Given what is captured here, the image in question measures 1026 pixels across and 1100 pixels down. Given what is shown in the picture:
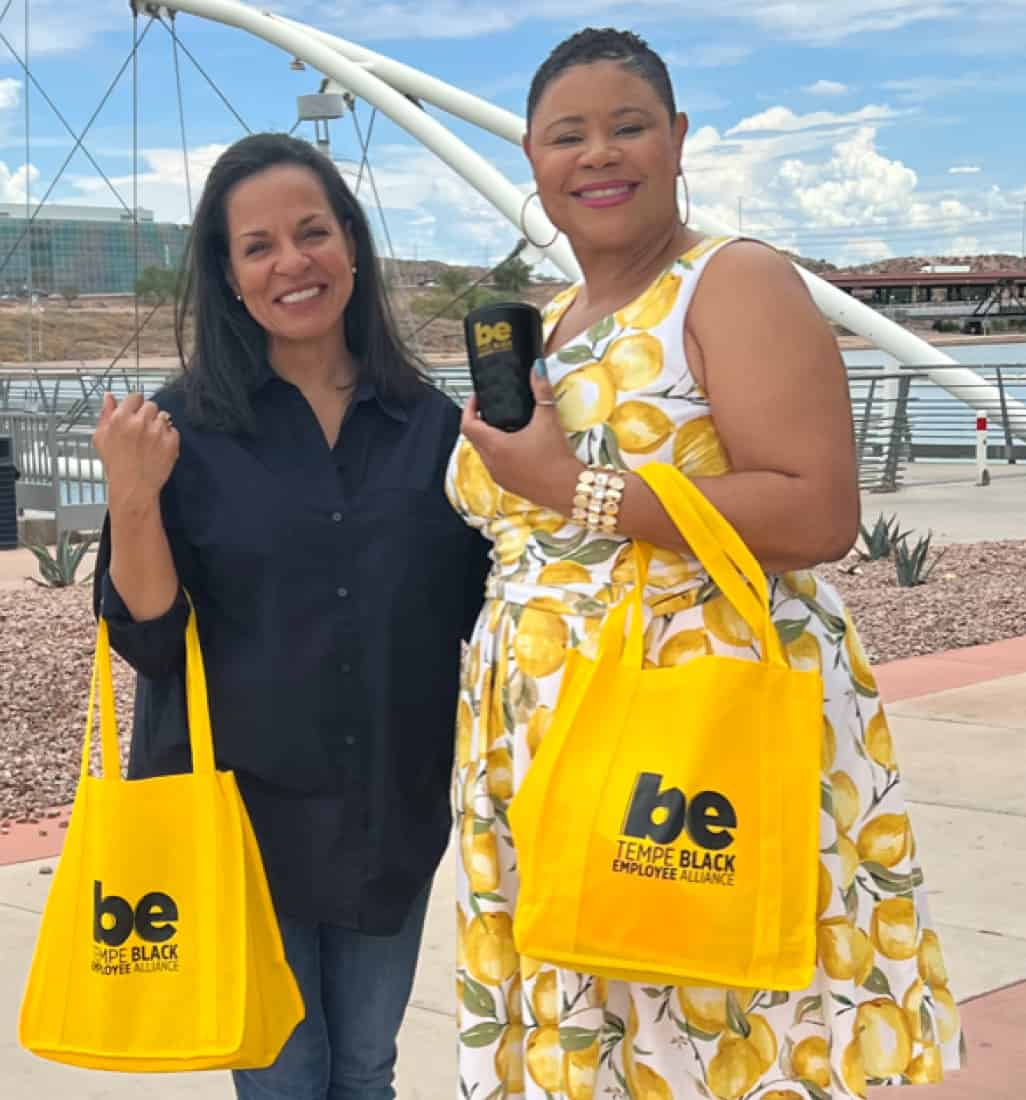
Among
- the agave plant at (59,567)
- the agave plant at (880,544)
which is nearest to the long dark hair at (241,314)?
the agave plant at (59,567)

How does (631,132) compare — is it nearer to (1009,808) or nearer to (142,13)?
(1009,808)

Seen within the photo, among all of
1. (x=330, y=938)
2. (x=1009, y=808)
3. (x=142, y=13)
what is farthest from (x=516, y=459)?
(x=142, y=13)

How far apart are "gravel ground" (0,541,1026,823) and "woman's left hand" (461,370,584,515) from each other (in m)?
4.06

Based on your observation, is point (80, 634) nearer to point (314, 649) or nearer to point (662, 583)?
point (314, 649)

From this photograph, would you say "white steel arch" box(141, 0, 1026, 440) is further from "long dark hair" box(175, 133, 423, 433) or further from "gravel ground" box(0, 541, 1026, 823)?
"long dark hair" box(175, 133, 423, 433)

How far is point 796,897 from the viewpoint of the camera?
205 centimetres

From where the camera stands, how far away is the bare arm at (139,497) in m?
2.38

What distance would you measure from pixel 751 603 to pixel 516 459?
0.34 metres

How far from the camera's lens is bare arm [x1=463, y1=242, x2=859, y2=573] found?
211 centimetres

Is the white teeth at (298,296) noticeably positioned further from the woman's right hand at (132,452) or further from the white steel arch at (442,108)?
the white steel arch at (442,108)

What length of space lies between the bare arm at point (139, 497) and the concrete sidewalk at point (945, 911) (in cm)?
159

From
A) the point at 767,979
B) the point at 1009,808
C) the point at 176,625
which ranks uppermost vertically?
the point at 176,625

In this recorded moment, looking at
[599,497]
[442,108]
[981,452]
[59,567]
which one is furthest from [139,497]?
[442,108]

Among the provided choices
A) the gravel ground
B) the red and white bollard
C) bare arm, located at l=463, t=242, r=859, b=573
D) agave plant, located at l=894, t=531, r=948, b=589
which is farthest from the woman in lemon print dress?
the red and white bollard
